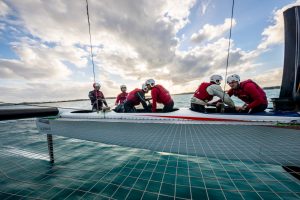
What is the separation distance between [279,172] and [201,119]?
2.12 m

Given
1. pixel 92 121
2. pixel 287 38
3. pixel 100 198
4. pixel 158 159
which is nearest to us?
pixel 100 198

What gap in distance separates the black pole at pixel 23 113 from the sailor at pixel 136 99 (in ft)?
13.5

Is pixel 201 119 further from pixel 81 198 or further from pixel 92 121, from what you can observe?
pixel 92 121

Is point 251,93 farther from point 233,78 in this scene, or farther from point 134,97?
point 134,97

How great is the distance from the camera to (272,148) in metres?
3.53

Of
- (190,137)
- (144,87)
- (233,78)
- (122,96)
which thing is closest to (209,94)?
(233,78)

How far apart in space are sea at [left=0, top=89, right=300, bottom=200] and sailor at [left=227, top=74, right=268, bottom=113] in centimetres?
196

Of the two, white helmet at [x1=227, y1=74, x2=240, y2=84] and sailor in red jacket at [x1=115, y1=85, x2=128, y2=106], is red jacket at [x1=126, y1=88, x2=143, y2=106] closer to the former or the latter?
white helmet at [x1=227, y1=74, x2=240, y2=84]

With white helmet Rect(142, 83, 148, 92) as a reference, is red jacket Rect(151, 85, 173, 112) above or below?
below

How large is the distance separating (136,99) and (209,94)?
277 cm

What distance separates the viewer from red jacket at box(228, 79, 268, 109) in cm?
435

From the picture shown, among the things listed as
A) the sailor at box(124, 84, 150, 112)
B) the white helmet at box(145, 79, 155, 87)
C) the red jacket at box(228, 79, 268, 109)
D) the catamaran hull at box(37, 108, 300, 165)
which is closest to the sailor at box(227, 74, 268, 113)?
the red jacket at box(228, 79, 268, 109)

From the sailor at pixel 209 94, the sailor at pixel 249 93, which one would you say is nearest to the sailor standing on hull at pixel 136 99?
the sailor at pixel 209 94

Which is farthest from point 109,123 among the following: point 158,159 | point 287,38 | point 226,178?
point 287,38
